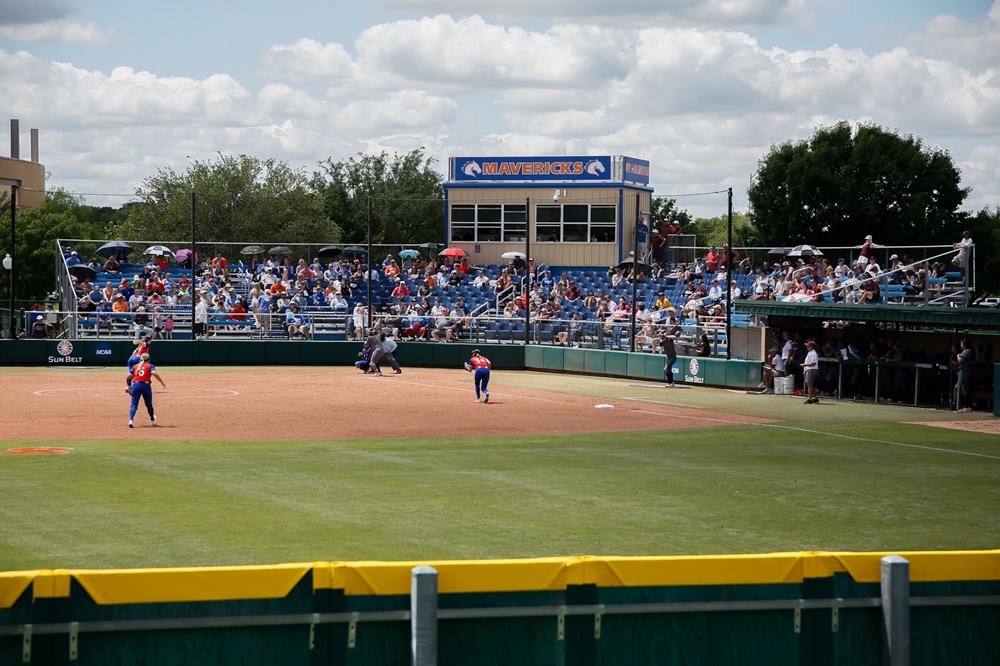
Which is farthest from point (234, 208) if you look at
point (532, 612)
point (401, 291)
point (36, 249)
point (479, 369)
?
point (532, 612)

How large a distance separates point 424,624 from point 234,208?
267 feet

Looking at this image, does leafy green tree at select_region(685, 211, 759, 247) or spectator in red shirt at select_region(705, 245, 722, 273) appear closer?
spectator in red shirt at select_region(705, 245, 722, 273)

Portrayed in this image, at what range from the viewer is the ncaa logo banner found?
60906 mm

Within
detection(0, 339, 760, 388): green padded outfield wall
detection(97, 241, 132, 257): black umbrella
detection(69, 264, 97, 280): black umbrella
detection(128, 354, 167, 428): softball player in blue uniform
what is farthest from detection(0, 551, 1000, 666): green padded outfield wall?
detection(97, 241, 132, 257): black umbrella

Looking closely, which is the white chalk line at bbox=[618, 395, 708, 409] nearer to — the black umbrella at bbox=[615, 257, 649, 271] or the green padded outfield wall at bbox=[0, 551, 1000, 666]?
the black umbrella at bbox=[615, 257, 649, 271]

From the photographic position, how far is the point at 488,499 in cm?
1708

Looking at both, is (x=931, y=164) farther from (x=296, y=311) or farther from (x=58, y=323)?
(x=58, y=323)

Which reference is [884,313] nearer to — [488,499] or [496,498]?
[496,498]

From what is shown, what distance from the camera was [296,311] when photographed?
49031 millimetres

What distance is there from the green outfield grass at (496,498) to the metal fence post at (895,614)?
7103 millimetres

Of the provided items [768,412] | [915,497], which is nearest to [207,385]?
[768,412]

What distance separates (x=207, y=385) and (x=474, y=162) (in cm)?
2844

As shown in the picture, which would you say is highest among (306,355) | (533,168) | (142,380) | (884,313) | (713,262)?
(533,168)

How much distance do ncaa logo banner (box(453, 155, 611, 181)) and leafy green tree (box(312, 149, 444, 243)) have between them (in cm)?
3211
